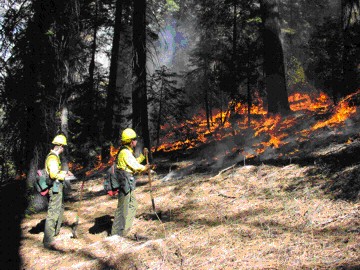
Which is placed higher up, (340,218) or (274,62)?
(274,62)

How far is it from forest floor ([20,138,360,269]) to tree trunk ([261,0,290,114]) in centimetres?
547

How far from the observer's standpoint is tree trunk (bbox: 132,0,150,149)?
40.5ft

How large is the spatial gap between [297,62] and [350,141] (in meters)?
21.5

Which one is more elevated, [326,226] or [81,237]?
[326,226]

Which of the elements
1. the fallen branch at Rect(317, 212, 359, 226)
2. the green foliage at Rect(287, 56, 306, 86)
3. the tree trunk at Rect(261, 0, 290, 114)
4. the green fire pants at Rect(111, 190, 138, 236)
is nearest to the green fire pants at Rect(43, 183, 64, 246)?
the green fire pants at Rect(111, 190, 138, 236)

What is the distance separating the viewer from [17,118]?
33.0 feet

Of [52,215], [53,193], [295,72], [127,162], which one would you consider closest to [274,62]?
[127,162]

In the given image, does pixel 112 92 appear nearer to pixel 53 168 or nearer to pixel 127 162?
pixel 53 168

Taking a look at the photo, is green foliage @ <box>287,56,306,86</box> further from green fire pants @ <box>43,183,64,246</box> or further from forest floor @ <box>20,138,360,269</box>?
green fire pants @ <box>43,183,64,246</box>

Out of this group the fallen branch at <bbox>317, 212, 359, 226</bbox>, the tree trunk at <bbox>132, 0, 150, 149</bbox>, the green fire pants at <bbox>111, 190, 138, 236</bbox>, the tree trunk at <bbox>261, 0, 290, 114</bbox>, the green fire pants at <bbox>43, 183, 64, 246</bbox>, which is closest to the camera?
the fallen branch at <bbox>317, 212, 359, 226</bbox>

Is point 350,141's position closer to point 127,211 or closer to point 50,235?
point 127,211

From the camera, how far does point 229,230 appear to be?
17.6 feet

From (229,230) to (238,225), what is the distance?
222 millimetres

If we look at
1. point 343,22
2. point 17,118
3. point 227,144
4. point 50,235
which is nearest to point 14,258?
point 50,235
